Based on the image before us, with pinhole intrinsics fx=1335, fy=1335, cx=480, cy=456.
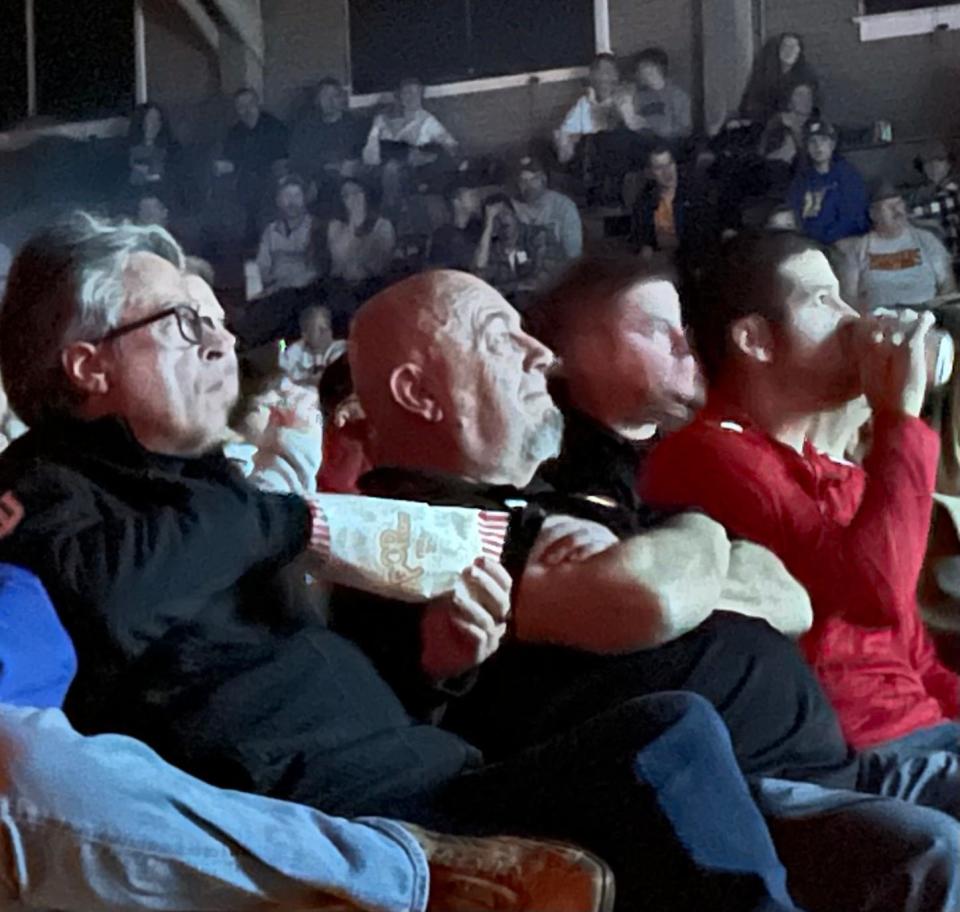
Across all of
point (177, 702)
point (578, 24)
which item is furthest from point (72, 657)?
point (578, 24)

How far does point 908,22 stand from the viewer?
108cm

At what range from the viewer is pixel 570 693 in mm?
1012

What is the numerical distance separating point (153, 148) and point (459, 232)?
30 centimetres

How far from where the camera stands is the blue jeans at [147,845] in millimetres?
864

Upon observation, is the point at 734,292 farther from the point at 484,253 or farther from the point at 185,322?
the point at 185,322

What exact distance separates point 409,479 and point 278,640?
6.4 inches

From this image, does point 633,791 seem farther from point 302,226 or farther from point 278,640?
point 302,226

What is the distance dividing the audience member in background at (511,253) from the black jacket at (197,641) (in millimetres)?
280

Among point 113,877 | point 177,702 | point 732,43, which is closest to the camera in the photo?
point 113,877

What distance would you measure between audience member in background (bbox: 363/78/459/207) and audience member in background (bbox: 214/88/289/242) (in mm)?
83

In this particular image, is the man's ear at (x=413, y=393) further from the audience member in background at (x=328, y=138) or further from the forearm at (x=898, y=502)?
the forearm at (x=898, y=502)

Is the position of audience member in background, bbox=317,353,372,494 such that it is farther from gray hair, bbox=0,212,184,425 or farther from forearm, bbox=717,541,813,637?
forearm, bbox=717,541,813,637

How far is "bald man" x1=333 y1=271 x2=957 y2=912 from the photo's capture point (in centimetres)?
94

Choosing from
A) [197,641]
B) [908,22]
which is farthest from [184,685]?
[908,22]
